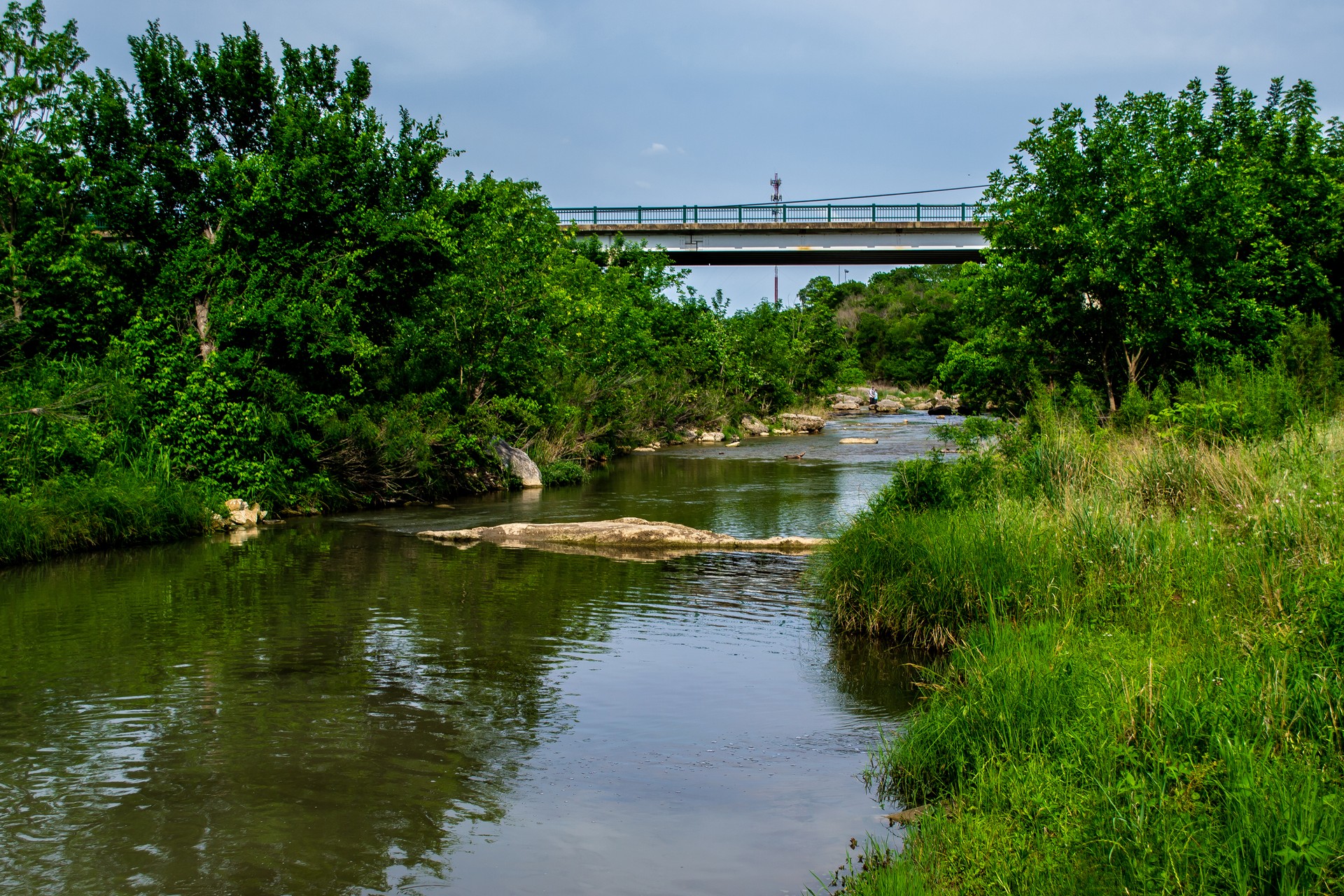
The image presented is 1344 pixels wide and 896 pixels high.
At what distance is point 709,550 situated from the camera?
19016mm

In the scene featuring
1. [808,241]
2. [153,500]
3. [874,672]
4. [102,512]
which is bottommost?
[874,672]

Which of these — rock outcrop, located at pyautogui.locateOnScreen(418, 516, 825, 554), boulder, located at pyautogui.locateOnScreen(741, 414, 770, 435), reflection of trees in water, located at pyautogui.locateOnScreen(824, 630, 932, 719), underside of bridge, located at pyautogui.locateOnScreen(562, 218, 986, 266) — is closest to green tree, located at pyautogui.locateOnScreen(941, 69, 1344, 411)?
rock outcrop, located at pyautogui.locateOnScreen(418, 516, 825, 554)

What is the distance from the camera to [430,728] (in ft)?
29.1

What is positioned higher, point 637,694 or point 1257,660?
point 1257,660

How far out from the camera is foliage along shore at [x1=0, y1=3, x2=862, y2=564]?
67.8ft

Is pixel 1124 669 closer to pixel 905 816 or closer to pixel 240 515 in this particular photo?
pixel 905 816

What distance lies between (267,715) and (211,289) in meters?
16.5

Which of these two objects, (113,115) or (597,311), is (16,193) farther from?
(597,311)

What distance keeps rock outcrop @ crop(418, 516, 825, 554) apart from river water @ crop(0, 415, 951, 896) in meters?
1.54

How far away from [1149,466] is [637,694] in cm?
699

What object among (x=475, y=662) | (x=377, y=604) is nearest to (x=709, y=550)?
(x=377, y=604)

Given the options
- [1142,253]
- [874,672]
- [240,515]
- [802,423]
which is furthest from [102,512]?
[802,423]

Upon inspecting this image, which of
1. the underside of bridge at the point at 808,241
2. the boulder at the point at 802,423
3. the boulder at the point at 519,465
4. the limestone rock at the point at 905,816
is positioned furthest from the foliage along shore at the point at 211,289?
the boulder at the point at 802,423

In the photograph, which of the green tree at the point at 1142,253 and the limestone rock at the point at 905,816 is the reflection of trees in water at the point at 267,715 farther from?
the green tree at the point at 1142,253
